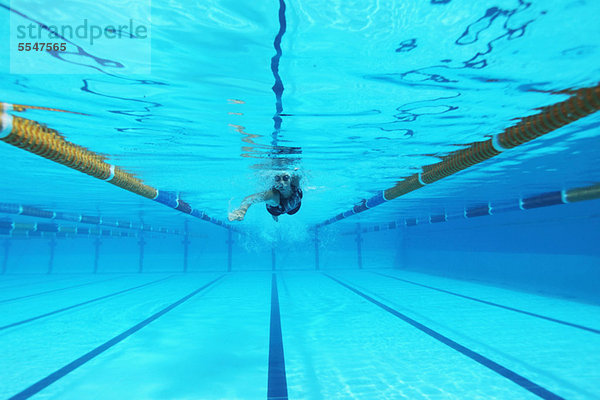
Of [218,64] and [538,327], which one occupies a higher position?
[218,64]

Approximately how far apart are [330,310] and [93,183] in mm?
7754

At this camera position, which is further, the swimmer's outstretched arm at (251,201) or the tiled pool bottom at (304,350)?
the swimmer's outstretched arm at (251,201)

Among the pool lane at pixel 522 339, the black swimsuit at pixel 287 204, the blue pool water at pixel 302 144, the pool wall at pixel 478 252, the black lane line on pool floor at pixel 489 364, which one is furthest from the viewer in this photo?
the pool wall at pixel 478 252

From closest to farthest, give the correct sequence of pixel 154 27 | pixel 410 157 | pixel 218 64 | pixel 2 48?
pixel 154 27 → pixel 2 48 → pixel 218 64 → pixel 410 157

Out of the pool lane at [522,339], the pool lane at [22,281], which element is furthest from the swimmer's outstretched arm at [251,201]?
the pool lane at [22,281]

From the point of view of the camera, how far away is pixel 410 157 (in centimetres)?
750

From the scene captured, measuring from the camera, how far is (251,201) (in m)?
5.24

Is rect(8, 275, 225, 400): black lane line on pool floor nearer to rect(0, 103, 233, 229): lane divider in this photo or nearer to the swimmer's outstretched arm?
rect(0, 103, 233, 229): lane divider

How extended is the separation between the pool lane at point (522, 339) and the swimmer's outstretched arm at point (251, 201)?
4.22m

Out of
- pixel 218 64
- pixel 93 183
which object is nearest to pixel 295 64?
pixel 218 64

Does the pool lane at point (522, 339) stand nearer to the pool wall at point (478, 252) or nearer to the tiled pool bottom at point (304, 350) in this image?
the tiled pool bottom at point (304, 350)

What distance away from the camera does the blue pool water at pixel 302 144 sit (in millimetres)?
3189

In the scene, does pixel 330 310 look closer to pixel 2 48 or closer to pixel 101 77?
pixel 101 77

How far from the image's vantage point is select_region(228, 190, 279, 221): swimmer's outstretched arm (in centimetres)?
474
